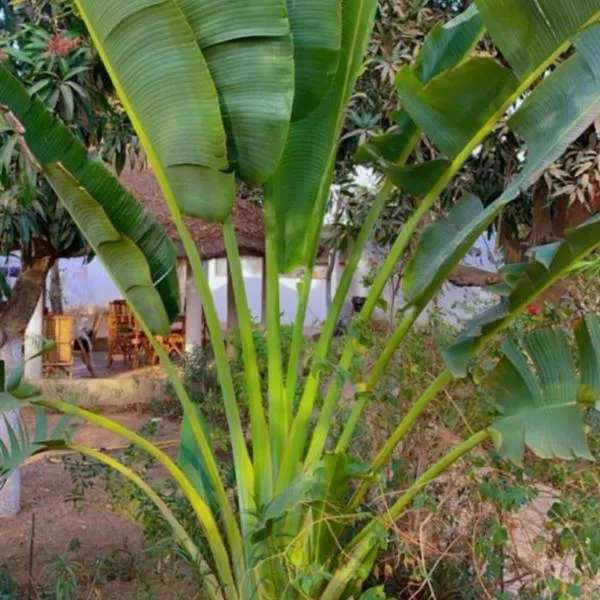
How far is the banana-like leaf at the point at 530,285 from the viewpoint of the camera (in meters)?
2.47

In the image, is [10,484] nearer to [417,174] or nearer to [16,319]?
[16,319]

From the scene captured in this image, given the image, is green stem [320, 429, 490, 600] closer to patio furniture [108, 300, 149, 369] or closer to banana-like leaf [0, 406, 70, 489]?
banana-like leaf [0, 406, 70, 489]

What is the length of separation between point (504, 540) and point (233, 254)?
160 centimetres

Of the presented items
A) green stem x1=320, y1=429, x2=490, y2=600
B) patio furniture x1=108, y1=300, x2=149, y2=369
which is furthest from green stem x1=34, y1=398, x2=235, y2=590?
patio furniture x1=108, y1=300, x2=149, y2=369

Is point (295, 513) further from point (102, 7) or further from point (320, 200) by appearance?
point (102, 7)

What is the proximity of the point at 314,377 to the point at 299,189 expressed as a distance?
0.86 metres

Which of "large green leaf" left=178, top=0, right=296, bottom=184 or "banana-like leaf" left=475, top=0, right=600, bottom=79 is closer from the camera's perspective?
"banana-like leaf" left=475, top=0, right=600, bottom=79

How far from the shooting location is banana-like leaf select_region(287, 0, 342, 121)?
2924mm

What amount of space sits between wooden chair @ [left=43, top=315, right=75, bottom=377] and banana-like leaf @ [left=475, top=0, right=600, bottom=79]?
936 centimetres

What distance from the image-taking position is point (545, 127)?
2686 millimetres

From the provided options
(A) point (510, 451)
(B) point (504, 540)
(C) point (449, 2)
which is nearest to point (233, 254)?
(A) point (510, 451)

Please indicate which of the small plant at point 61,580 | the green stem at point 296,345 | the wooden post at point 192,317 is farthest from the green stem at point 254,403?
the wooden post at point 192,317

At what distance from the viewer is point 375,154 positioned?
3297mm

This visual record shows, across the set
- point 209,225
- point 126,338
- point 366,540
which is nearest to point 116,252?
point 366,540
